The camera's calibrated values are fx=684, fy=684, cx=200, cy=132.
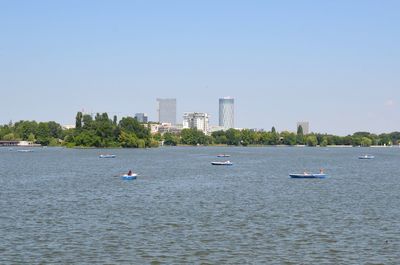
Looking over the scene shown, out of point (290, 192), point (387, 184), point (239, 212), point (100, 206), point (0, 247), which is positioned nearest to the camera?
point (0, 247)

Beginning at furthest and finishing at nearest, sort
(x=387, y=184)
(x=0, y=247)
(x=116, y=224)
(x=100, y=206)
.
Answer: (x=387, y=184), (x=100, y=206), (x=116, y=224), (x=0, y=247)

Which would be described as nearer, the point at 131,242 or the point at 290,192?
the point at 131,242

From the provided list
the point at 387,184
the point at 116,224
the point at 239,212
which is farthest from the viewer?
the point at 387,184

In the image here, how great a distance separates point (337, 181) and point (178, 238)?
5783 cm

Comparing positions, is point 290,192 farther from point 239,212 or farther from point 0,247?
point 0,247

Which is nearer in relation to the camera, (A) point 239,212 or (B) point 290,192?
(A) point 239,212

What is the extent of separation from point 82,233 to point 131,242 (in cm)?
457

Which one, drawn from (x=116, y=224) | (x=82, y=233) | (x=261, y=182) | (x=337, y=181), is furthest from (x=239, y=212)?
(x=337, y=181)

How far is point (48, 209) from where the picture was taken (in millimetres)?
55812

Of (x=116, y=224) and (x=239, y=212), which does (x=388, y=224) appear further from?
(x=116, y=224)

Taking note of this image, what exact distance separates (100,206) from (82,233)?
15.5 meters

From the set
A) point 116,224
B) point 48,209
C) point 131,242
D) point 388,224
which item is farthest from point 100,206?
point 388,224

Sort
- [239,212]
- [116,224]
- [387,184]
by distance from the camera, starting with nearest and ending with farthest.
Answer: [116,224] < [239,212] < [387,184]

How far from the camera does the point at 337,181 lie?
95.4m
